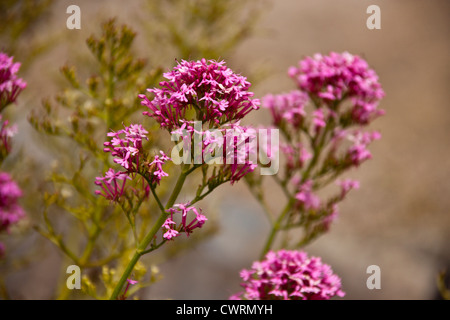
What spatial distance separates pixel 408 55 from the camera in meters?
13.4

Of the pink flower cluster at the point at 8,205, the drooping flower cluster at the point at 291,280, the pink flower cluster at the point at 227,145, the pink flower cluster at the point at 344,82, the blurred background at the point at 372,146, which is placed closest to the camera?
the pink flower cluster at the point at 227,145

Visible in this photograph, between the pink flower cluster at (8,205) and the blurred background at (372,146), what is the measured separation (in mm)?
1458

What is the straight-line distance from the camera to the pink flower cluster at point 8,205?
377 centimetres

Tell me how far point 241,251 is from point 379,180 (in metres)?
5.39

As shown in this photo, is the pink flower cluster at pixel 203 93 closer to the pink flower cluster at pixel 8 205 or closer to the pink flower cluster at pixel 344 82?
the pink flower cluster at pixel 344 82

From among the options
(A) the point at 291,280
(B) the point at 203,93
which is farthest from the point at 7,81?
(A) the point at 291,280

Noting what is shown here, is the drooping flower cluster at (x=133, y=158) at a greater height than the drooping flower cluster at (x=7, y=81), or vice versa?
the drooping flower cluster at (x=7, y=81)

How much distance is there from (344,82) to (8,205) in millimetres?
2925

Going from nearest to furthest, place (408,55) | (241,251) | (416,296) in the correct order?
(416,296) → (241,251) → (408,55)

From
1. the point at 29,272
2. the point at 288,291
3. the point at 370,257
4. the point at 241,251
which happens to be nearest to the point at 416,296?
the point at 370,257

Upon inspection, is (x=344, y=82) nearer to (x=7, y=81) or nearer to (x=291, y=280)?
(x=291, y=280)

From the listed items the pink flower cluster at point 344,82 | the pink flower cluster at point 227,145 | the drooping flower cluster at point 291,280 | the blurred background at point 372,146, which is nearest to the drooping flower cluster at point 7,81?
the pink flower cluster at point 227,145
